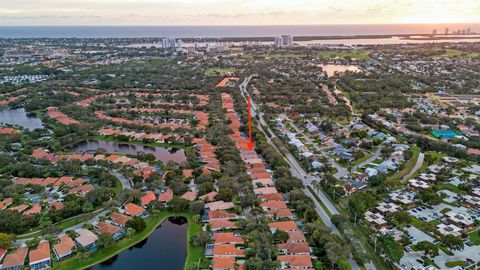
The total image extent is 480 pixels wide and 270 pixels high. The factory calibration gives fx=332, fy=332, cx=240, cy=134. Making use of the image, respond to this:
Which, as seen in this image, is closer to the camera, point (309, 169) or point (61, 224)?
point (61, 224)

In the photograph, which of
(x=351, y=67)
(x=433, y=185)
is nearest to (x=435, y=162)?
(x=433, y=185)

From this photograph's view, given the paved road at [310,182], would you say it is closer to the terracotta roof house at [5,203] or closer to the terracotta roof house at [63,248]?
the terracotta roof house at [63,248]

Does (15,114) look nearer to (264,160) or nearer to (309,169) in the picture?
(264,160)

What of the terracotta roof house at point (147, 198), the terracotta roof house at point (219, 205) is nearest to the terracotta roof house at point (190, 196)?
the terracotta roof house at point (219, 205)

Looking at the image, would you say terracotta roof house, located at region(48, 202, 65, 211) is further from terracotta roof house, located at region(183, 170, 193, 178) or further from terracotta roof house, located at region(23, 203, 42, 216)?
terracotta roof house, located at region(183, 170, 193, 178)

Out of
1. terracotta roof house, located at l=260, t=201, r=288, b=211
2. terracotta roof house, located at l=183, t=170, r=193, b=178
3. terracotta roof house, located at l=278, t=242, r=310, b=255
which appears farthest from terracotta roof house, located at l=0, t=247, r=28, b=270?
terracotta roof house, located at l=260, t=201, r=288, b=211

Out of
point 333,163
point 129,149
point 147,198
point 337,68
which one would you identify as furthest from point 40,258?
point 337,68
